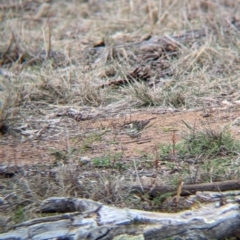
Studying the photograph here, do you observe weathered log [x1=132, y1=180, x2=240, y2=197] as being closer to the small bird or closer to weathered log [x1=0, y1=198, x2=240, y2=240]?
weathered log [x1=0, y1=198, x2=240, y2=240]

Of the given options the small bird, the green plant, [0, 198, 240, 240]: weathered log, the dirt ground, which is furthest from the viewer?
the small bird

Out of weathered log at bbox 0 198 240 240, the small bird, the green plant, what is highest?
weathered log at bbox 0 198 240 240

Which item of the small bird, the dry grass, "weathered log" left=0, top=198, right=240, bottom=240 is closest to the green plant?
the dry grass

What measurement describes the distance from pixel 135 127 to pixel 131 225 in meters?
1.70

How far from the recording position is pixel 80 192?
12.5 feet

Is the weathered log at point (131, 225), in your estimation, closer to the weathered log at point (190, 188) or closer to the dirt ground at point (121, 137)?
the weathered log at point (190, 188)

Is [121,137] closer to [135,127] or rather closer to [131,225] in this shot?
[135,127]

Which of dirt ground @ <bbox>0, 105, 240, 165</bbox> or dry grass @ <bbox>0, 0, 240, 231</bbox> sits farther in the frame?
dirt ground @ <bbox>0, 105, 240, 165</bbox>

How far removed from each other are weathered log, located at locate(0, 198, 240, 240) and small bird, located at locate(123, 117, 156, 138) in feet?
4.71

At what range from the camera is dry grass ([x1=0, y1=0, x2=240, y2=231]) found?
3930 millimetres

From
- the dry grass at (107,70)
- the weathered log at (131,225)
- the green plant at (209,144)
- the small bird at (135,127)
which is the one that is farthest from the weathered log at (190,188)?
the small bird at (135,127)

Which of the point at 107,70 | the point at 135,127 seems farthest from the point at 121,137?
the point at 107,70

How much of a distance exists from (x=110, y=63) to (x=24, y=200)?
9.14 feet

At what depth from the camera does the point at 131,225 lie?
10.8 ft
